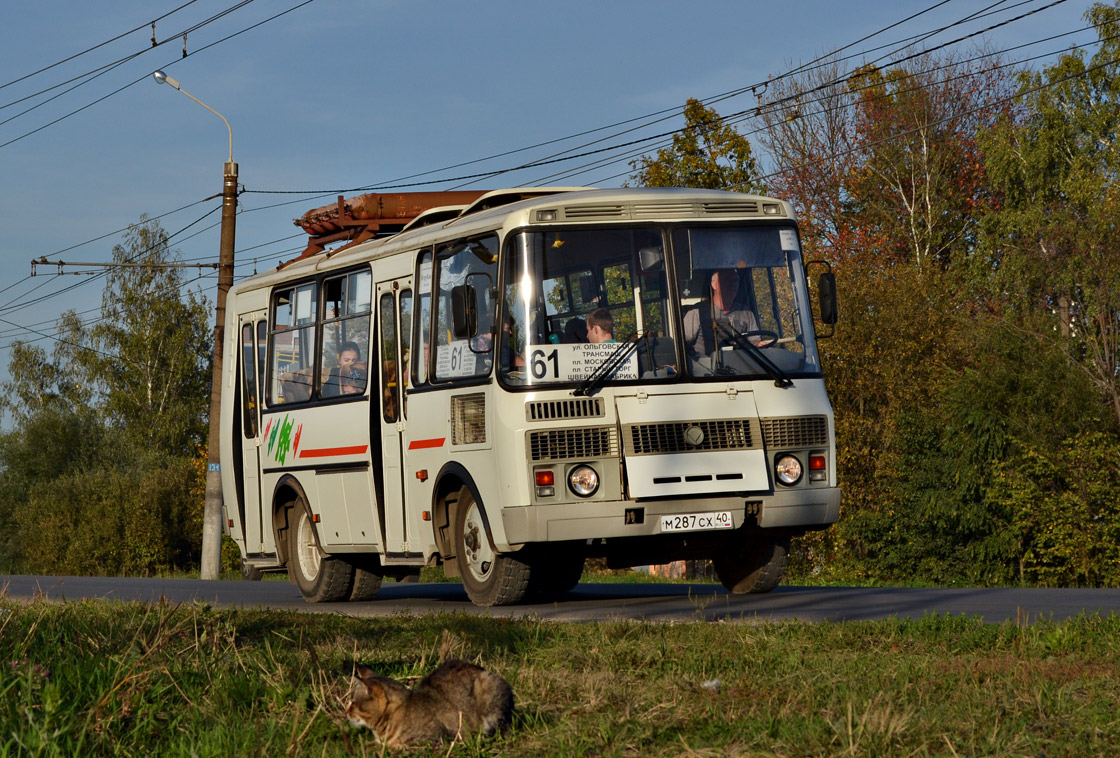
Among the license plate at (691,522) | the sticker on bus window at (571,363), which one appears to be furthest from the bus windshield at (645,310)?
the license plate at (691,522)

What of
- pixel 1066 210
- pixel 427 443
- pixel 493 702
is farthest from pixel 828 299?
pixel 1066 210

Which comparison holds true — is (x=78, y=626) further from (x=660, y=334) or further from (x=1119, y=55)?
(x=1119, y=55)

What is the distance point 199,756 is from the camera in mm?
5336

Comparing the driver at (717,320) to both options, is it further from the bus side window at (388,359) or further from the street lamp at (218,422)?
the street lamp at (218,422)

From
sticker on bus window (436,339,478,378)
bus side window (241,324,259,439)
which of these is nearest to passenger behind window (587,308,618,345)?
sticker on bus window (436,339,478,378)

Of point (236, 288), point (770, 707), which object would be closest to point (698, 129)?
point (236, 288)

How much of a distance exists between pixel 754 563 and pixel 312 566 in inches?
197

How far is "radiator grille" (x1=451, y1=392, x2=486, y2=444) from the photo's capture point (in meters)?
12.7

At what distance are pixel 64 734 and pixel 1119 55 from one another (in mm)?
45277

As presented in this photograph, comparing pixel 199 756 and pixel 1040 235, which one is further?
pixel 1040 235

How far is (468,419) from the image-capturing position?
12906 mm

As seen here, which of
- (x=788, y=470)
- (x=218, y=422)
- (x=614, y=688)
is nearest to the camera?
(x=614, y=688)

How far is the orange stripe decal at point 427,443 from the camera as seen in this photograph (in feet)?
43.6

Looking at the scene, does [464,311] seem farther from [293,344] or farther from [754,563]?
[293,344]
